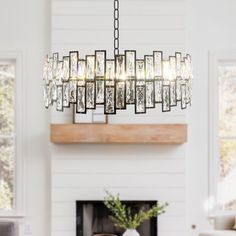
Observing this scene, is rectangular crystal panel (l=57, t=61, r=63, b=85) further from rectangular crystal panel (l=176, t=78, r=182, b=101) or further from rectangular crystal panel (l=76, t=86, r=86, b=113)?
rectangular crystal panel (l=176, t=78, r=182, b=101)

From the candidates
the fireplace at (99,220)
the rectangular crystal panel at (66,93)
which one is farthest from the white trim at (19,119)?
the rectangular crystal panel at (66,93)

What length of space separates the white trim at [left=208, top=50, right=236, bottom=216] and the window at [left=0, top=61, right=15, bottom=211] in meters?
2.09

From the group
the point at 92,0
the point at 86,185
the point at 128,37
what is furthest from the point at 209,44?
the point at 86,185

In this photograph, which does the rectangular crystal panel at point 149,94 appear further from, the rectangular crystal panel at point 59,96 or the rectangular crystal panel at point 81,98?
the rectangular crystal panel at point 59,96

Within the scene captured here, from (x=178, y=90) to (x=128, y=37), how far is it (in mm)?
2041

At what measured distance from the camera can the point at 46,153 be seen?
18.2 ft

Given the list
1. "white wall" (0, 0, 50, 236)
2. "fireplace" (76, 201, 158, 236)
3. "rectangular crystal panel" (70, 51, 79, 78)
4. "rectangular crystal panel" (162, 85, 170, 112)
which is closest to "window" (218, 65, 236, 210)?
"fireplace" (76, 201, 158, 236)

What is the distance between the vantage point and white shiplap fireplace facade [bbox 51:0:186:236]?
5418 mm

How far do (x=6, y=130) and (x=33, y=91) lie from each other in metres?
0.52

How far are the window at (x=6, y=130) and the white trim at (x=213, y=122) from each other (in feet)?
6.86

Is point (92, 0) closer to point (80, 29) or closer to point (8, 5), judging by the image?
point (80, 29)

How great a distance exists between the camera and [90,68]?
3.38 m

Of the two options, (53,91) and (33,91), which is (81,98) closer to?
(53,91)

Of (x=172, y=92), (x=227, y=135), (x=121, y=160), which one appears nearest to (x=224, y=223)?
(x=227, y=135)
